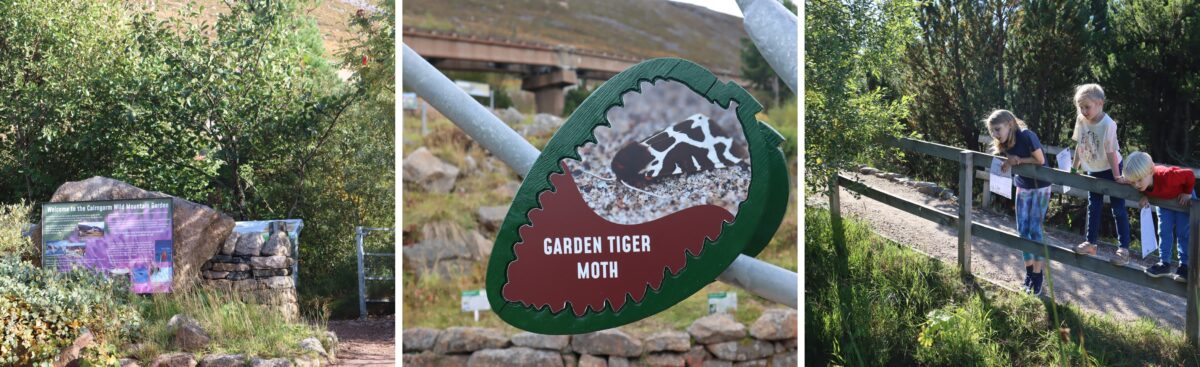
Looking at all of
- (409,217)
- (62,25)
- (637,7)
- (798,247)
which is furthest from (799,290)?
(62,25)

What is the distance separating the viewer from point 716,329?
14.0ft

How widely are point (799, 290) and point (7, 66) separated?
6776 mm

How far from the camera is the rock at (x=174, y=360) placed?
527cm

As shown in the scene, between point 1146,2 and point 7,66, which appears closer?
point 1146,2

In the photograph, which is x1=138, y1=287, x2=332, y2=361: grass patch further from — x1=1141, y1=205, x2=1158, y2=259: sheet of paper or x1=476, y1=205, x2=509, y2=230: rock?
x1=1141, y1=205, x2=1158, y2=259: sheet of paper

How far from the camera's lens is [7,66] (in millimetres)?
7230

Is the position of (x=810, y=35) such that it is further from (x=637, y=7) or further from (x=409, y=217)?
(x=409, y=217)

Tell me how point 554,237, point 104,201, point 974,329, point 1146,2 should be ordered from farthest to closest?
1. point 104,201
2. point 1146,2
3. point 974,329
4. point 554,237

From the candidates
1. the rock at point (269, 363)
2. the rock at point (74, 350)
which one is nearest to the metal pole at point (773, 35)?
the rock at point (269, 363)

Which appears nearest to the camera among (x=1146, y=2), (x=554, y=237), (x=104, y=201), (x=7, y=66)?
(x=554, y=237)

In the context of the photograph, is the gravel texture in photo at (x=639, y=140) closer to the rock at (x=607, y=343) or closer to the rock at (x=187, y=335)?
the rock at (x=607, y=343)

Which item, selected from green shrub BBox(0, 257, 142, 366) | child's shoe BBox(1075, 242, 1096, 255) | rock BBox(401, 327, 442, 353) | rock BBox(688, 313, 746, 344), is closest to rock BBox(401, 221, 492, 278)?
rock BBox(401, 327, 442, 353)

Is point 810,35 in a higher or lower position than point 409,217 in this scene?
higher

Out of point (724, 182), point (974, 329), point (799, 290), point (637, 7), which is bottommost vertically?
point (974, 329)
